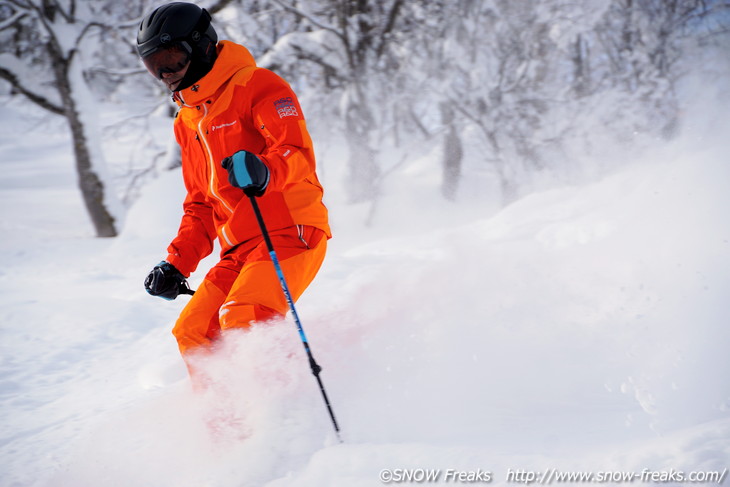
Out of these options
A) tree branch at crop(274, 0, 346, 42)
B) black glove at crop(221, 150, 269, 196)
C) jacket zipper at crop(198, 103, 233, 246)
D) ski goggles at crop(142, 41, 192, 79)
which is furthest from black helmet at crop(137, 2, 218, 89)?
tree branch at crop(274, 0, 346, 42)

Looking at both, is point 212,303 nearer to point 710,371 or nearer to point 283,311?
point 283,311

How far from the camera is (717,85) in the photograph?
1673 cm

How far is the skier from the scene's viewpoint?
2369 mm

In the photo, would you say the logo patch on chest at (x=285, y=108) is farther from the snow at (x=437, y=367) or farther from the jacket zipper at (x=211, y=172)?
the snow at (x=437, y=367)

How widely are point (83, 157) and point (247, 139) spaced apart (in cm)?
911

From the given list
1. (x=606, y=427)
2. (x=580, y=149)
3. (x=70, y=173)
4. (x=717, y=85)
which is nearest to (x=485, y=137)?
(x=580, y=149)

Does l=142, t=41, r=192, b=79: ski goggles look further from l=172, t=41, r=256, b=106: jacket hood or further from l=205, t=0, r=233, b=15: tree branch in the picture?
l=205, t=0, r=233, b=15: tree branch

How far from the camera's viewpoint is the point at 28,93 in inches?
416

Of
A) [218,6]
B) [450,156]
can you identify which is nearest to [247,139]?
[218,6]

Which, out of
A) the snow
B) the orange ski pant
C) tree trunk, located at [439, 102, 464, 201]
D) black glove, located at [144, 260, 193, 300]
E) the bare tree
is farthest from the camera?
tree trunk, located at [439, 102, 464, 201]

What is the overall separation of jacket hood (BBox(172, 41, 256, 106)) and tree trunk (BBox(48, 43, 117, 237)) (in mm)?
8884

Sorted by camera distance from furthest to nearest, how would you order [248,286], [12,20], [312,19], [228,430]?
[312,19], [12,20], [248,286], [228,430]

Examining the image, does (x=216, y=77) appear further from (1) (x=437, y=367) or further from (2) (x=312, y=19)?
(2) (x=312, y=19)

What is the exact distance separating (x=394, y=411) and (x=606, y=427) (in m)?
0.88
